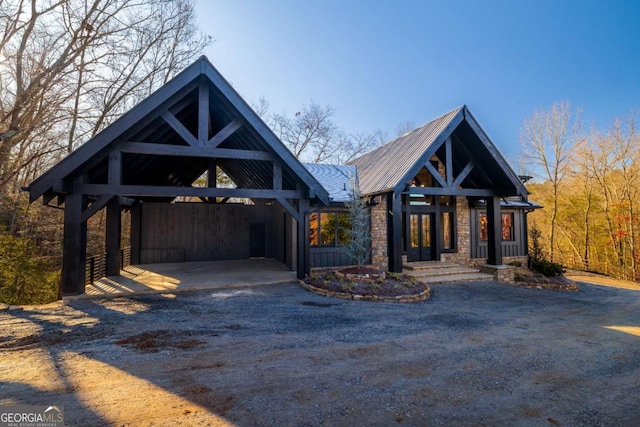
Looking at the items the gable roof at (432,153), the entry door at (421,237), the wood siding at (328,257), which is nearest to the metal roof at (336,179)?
the gable roof at (432,153)

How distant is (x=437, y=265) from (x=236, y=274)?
7.45m

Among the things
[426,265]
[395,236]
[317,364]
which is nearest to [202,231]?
[395,236]

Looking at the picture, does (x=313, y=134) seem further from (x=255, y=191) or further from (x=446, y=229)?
(x=255, y=191)

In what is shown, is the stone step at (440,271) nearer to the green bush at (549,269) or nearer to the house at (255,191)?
the house at (255,191)

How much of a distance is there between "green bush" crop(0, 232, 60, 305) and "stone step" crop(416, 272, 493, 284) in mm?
13894

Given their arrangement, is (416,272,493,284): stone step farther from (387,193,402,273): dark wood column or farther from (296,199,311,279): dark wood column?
(296,199,311,279): dark wood column

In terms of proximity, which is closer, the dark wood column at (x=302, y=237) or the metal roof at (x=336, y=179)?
the dark wood column at (x=302, y=237)

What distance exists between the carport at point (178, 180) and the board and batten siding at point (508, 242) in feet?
24.5

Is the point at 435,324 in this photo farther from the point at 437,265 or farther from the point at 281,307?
the point at 437,265

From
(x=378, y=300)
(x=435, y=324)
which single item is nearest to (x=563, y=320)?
(x=435, y=324)

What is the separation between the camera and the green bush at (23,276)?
1070cm

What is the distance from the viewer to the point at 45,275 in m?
12.1

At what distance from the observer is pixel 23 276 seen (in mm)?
11070

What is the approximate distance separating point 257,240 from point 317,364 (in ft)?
38.7
